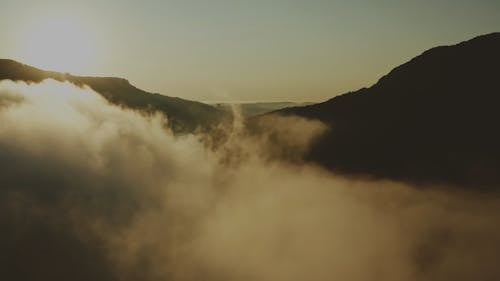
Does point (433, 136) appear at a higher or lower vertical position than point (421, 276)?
higher

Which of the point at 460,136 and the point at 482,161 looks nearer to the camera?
the point at 482,161

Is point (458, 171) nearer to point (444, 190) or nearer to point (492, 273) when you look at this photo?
point (444, 190)

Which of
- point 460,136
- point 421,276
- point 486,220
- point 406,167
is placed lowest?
point 421,276

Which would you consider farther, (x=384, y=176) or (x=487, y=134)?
(x=384, y=176)

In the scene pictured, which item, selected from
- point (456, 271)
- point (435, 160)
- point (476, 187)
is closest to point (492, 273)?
point (456, 271)

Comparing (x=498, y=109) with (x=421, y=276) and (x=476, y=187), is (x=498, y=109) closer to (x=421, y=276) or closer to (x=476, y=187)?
(x=476, y=187)

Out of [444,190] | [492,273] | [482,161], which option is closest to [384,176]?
[444,190]

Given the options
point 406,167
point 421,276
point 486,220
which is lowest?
point 421,276

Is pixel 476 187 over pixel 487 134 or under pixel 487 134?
under
